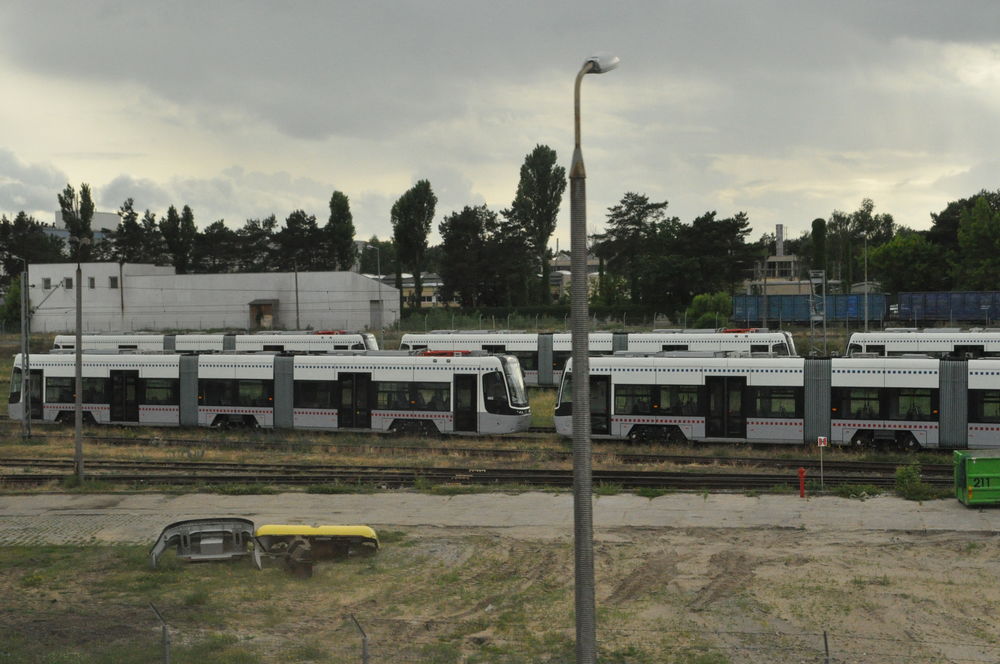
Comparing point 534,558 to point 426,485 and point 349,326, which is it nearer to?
point 426,485

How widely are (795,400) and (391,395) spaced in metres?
12.8

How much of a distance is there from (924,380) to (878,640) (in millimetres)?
15532

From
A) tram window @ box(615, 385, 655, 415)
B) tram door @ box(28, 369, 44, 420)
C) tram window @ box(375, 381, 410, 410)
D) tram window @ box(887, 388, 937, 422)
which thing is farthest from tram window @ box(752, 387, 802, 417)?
tram door @ box(28, 369, 44, 420)

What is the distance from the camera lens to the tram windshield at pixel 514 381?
31130 mm

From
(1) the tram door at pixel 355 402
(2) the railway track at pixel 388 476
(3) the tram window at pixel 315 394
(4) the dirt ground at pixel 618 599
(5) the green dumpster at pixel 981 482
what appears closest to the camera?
(4) the dirt ground at pixel 618 599

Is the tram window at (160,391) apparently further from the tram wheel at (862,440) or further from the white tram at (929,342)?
the white tram at (929,342)

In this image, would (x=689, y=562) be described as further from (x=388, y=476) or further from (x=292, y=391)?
(x=292, y=391)

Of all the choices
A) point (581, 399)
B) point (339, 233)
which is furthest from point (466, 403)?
point (339, 233)

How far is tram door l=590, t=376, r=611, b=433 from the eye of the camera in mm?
29906

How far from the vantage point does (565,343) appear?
4412 centimetres

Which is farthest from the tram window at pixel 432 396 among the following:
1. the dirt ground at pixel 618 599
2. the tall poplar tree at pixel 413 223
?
the tall poplar tree at pixel 413 223

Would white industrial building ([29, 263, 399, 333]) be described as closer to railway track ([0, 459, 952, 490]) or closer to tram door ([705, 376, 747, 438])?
railway track ([0, 459, 952, 490])

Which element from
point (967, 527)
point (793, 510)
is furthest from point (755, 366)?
point (967, 527)

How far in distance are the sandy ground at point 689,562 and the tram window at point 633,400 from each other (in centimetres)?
660
